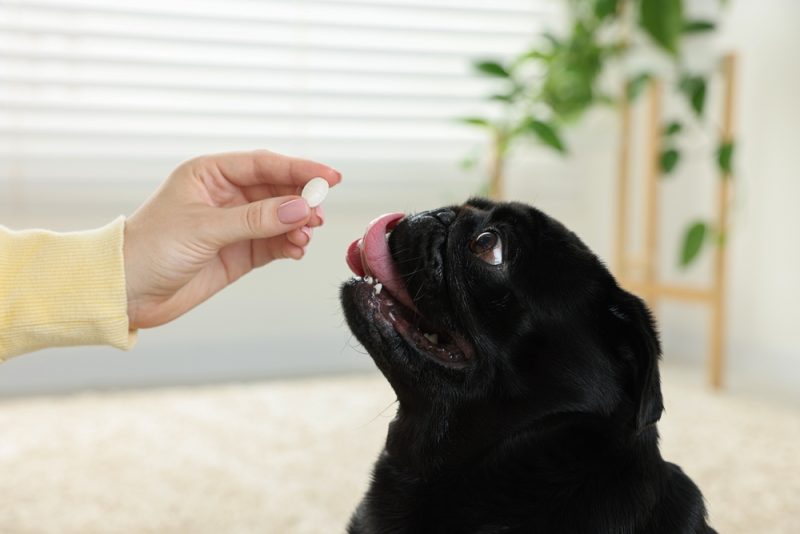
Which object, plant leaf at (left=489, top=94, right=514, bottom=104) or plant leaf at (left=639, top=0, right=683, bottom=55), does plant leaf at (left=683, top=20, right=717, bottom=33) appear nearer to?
plant leaf at (left=639, top=0, right=683, bottom=55)

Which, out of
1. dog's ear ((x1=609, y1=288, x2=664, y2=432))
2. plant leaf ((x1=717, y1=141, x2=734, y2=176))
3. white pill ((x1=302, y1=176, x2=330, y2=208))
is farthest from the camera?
plant leaf ((x1=717, y1=141, x2=734, y2=176))

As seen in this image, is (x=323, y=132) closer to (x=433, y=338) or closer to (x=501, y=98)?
(x=501, y=98)

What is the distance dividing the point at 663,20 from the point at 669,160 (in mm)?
466

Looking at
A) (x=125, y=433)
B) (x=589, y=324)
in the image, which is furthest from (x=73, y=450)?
(x=589, y=324)

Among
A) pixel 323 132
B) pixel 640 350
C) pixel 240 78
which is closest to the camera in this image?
pixel 640 350

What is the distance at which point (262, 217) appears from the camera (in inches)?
45.2

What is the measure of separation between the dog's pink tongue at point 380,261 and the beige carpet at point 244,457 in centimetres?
39

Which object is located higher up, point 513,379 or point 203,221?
point 203,221

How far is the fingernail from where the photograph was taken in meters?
1.15

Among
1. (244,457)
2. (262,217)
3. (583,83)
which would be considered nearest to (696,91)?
(583,83)

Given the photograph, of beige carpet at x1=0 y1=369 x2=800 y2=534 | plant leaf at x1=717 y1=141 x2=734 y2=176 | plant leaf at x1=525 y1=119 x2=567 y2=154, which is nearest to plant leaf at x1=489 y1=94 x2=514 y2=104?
plant leaf at x1=525 y1=119 x2=567 y2=154

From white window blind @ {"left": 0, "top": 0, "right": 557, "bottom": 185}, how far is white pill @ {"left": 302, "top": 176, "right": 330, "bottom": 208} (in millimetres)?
1947

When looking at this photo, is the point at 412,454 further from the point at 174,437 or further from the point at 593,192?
the point at 593,192

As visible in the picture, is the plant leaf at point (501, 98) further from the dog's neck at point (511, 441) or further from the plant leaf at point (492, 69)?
the dog's neck at point (511, 441)
